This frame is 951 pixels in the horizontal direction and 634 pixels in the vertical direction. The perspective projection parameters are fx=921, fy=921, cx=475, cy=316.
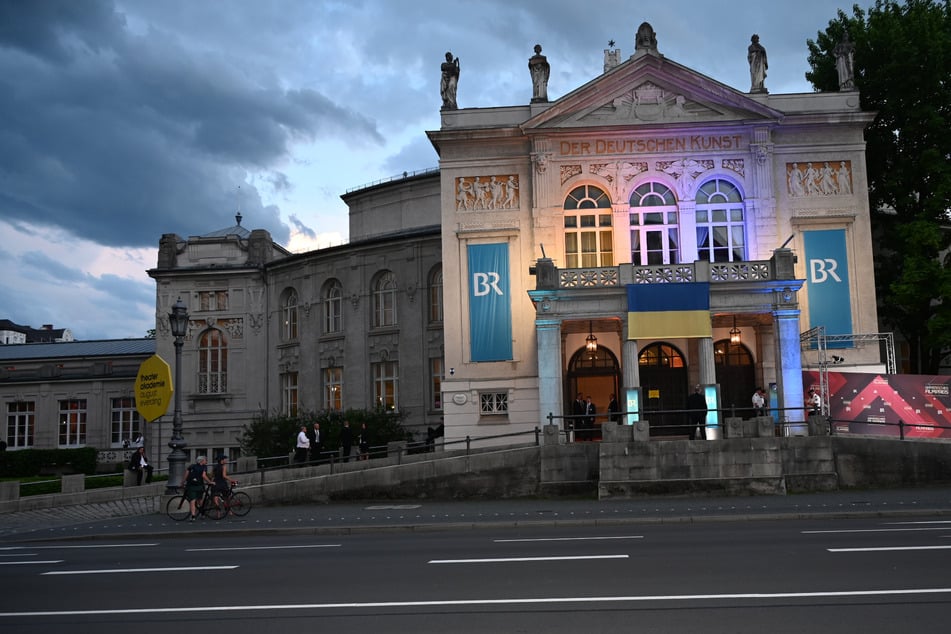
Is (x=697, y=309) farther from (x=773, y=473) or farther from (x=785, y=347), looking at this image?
(x=773, y=473)

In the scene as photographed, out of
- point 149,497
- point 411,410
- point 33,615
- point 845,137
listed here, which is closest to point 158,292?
point 411,410

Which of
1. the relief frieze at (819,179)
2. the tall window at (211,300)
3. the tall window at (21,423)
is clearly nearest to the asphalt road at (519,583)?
the relief frieze at (819,179)

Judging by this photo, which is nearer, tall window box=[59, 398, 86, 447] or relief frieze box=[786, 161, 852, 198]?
relief frieze box=[786, 161, 852, 198]

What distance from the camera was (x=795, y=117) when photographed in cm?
3428

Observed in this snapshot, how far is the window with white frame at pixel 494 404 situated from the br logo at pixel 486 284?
12.5 ft

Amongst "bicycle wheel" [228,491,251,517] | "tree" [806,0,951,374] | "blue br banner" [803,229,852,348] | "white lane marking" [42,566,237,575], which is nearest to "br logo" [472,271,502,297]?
"blue br banner" [803,229,852,348]

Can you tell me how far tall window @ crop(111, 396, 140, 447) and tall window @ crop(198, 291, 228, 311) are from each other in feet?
26.2

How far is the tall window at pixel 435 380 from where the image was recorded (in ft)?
141

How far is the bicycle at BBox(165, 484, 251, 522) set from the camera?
24.1m

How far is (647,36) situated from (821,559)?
26.6 m

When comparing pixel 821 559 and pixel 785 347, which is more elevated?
pixel 785 347

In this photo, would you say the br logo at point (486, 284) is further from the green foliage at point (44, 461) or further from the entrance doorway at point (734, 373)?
the green foliage at point (44, 461)

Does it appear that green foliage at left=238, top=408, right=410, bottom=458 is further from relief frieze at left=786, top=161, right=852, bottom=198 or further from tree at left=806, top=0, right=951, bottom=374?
tree at left=806, top=0, right=951, bottom=374

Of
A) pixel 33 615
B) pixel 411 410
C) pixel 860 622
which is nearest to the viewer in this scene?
pixel 860 622
